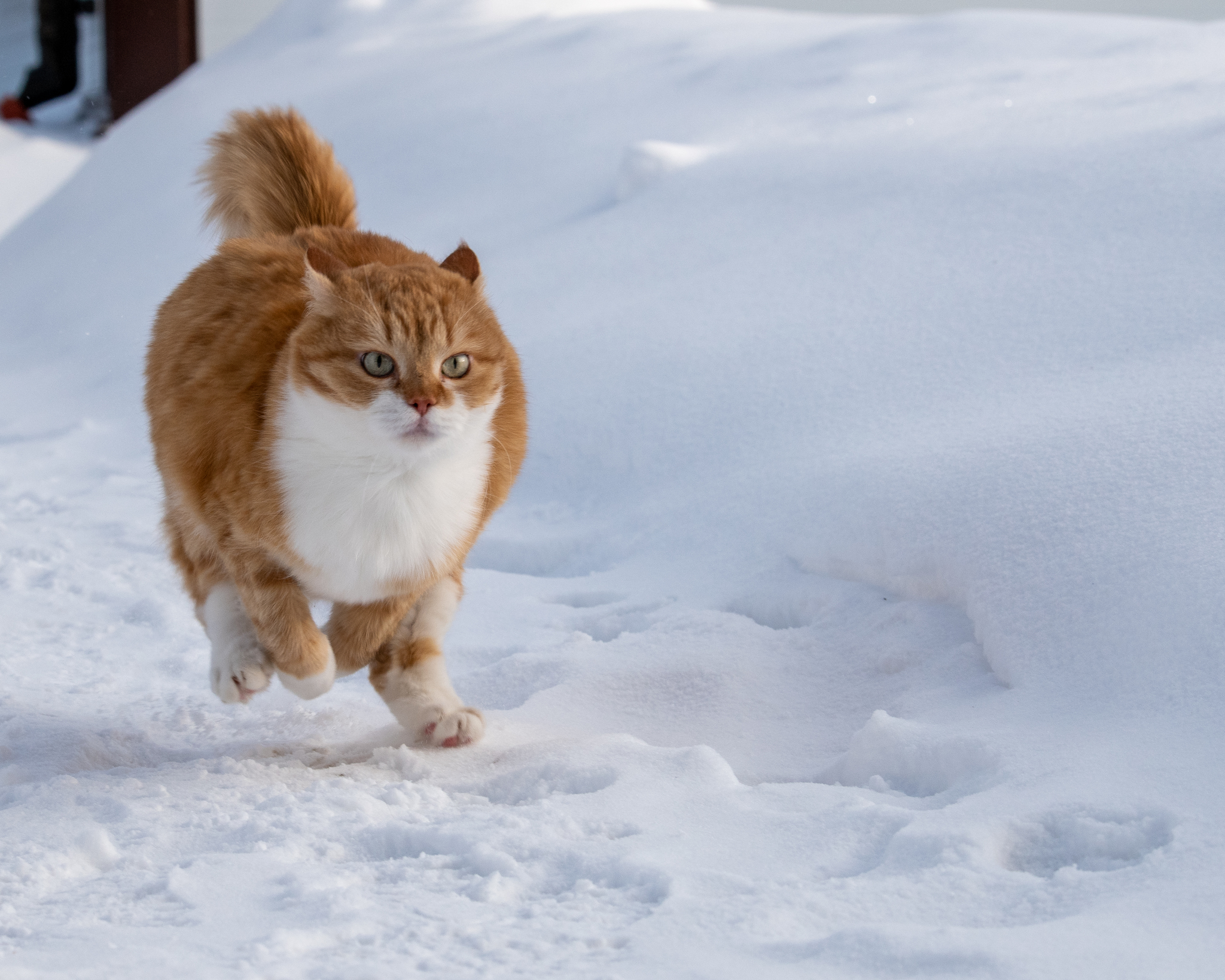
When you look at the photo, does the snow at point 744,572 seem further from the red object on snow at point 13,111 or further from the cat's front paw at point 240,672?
the red object on snow at point 13,111

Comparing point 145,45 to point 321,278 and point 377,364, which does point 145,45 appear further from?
point 377,364

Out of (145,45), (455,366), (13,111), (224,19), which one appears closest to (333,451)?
(455,366)

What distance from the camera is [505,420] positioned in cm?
219

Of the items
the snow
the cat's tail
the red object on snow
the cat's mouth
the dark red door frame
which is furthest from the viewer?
the red object on snow

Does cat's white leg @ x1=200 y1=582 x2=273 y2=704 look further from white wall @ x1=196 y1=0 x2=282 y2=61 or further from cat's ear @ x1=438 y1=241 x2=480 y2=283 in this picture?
white wall @ x1=196 y1=0 x2=282 y2=61

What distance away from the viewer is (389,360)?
1914 millimetres

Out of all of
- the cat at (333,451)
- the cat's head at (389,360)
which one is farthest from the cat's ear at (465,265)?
the cat's head at (389,360)

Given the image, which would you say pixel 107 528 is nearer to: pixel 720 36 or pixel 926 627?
pixel 926 627

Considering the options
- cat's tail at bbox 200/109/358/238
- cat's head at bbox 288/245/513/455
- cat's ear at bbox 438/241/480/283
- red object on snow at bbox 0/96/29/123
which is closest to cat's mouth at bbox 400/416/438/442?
cat's head at bbox 288/245/513/455

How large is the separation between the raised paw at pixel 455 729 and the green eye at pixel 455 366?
599 millimetres

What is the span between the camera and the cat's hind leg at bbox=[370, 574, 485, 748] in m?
2.22

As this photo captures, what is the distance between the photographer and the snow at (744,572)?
1.59m

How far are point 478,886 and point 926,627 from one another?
1.17 m

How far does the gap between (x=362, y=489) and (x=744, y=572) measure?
115 cm
